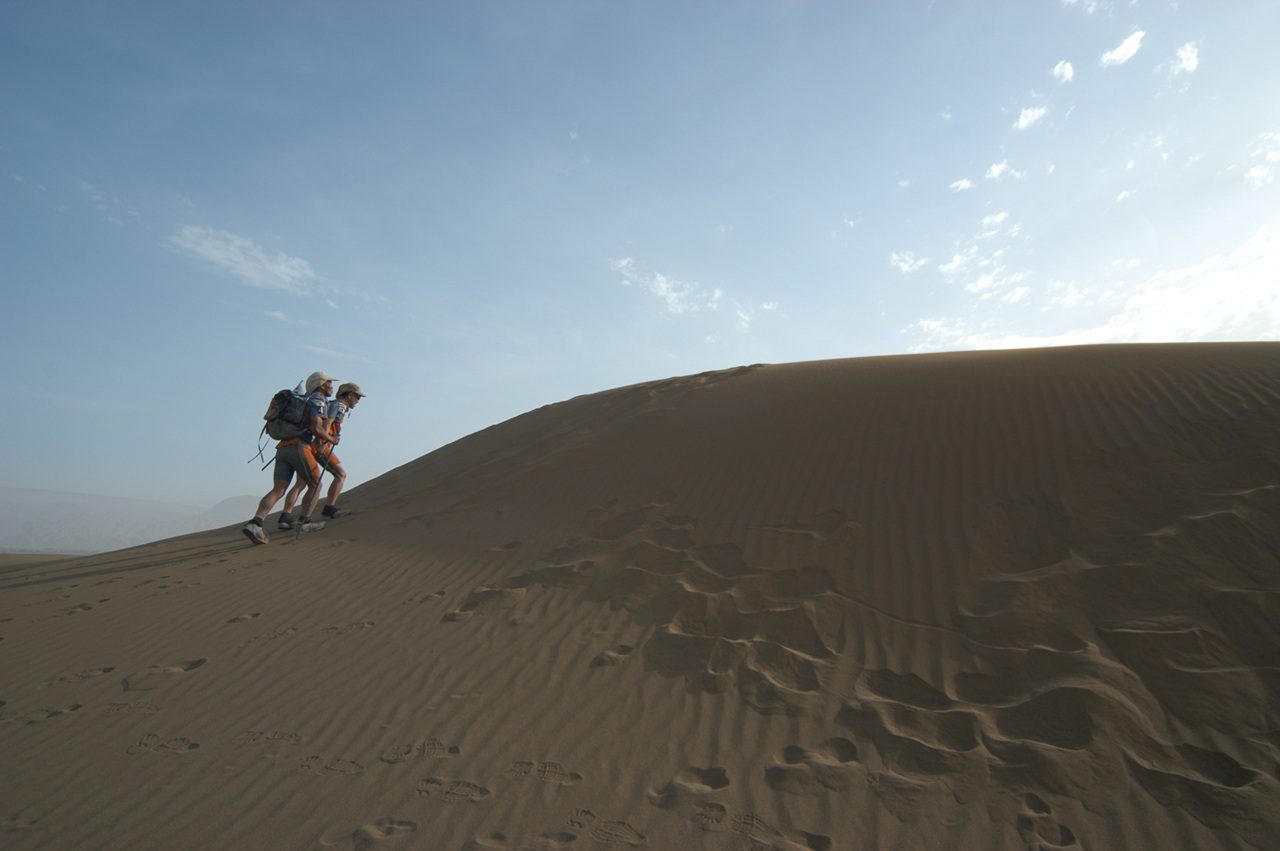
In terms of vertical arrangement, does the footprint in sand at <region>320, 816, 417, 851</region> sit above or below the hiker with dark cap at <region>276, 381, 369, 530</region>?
below

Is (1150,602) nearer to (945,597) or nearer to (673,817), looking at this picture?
(945,597)

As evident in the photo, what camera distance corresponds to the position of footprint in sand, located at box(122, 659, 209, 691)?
153 inches

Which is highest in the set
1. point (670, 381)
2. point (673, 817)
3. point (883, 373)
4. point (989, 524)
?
point (670, 381)

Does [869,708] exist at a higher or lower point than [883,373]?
lower

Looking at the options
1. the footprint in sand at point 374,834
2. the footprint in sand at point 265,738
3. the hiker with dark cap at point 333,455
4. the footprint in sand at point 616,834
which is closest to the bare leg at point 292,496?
the hiker with dark cap at point 333,455

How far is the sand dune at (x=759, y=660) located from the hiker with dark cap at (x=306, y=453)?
98 cm

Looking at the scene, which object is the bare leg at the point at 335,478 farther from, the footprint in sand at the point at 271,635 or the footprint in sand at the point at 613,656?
the footprint in sand at the point at 613,656

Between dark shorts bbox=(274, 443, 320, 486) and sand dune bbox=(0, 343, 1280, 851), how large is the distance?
47.6 inches

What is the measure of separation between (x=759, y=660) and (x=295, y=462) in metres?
6.23

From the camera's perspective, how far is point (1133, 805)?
2383 mm

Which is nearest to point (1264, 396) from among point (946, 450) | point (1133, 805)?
point (946, 450)

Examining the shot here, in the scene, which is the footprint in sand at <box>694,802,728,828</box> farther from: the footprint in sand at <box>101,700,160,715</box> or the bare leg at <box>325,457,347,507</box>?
the bare leg at <box>325,457,347,507</box>

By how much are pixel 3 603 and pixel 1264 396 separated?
39.0 ft

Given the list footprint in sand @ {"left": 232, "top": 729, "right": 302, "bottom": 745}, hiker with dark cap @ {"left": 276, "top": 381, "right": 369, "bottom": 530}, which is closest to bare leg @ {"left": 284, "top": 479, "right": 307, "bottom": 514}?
hiker with dark cap @ {"left": 276, "top": 381, "right": 369, "bottom": 530}
